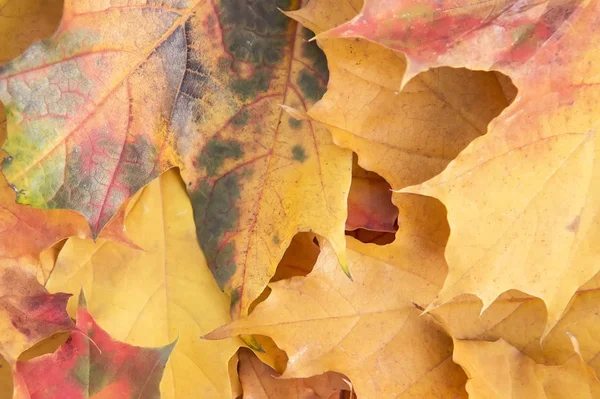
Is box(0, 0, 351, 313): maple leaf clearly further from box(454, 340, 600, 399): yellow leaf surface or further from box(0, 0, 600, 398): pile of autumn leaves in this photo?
box(454, 340, 600, 399): yellow leaf surface

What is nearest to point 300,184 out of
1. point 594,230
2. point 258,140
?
point 258,140

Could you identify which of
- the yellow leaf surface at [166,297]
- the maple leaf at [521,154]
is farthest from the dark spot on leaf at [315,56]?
the yellow leaf surface at [166,297]

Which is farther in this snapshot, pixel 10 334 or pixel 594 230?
pixel 10 334

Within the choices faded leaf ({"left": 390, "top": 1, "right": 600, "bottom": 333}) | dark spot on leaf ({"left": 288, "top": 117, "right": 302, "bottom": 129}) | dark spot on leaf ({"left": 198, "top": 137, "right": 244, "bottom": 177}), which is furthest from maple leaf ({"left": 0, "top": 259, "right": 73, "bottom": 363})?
faded leaf ({"left": 390, "top": 1, "right": 600, "bottom": 333})

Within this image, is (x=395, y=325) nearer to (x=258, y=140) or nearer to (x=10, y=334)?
(x=258, y=140)

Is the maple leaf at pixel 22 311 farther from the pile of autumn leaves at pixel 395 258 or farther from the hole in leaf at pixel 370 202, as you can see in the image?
the hole in leaf at pixel 370 202

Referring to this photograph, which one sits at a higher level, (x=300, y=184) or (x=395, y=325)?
(x=300, y=184)
